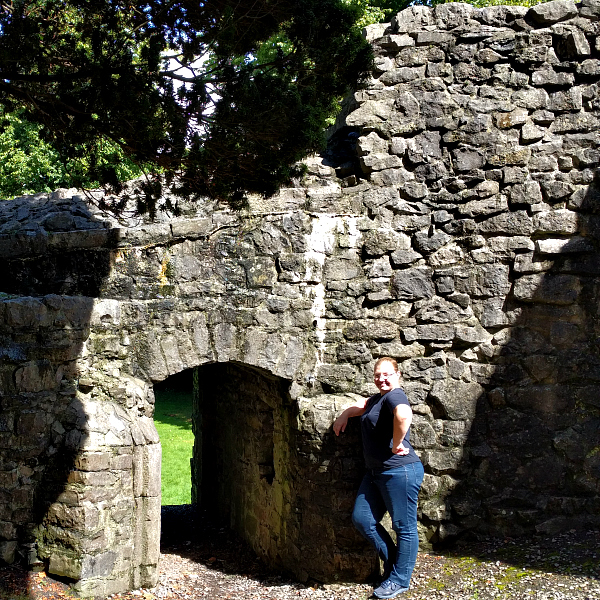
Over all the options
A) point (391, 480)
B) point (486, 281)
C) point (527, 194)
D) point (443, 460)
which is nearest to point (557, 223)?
point (527, 194)

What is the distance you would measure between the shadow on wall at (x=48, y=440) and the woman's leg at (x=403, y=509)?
1814mm

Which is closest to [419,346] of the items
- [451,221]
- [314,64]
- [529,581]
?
[451,221]

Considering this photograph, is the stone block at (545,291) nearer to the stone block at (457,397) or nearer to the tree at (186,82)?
the stone block at (457,397)

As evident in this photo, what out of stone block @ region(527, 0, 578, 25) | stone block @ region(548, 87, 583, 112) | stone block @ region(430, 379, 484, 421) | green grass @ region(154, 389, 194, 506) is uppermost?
stone block @ region(527, 0, 578, 25)

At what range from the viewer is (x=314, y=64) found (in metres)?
4.35

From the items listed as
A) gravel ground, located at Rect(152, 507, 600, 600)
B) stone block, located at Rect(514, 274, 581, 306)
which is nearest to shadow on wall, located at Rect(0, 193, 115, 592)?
gravel ground, located at Rect(152, 507, 600, 600)

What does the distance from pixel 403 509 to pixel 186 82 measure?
2.94 metres

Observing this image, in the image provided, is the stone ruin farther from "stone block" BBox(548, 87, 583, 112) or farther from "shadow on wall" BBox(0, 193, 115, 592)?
"shadow on wall" BBox(0, 193, 115, 592)

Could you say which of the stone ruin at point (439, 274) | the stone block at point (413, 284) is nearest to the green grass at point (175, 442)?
the stone ruin at point (439, 274)

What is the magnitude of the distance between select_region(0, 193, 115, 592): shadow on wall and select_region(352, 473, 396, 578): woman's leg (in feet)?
5.36

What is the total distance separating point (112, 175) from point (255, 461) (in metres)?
2.87

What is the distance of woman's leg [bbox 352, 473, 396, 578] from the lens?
4.70m

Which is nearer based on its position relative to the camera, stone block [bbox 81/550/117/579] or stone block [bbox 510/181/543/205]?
stone block [bbox 81/550/117/579]

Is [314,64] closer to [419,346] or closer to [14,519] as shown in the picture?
[419,346]
